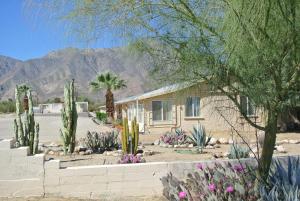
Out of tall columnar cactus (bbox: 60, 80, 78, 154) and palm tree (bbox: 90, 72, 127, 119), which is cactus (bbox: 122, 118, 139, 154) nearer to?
tall columnar cactus (bbox: 60, 80, 78, 154)

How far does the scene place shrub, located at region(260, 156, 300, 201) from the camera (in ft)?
19.4

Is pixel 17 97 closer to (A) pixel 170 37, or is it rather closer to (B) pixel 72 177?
(B) pixel 72 177

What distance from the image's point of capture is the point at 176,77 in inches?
247

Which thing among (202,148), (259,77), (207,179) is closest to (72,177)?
(207,179)

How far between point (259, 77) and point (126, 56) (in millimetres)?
1759

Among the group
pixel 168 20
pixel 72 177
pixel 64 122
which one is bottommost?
pixel 72 177

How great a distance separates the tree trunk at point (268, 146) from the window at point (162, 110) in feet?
81.3

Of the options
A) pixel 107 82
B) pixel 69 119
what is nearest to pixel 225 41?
pixel 69 119

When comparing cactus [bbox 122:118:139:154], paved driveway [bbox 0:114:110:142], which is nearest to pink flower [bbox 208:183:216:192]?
cactus [bbox 122:118:139:154]

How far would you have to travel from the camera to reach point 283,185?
625 centimetres

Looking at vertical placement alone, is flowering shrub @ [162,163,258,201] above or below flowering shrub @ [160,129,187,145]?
below

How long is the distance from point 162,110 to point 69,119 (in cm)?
1531

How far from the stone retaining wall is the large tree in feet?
11.8

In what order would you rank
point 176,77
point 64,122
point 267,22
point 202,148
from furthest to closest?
point 202,148 < point 64,122 < point 176,77 < point 267,22
